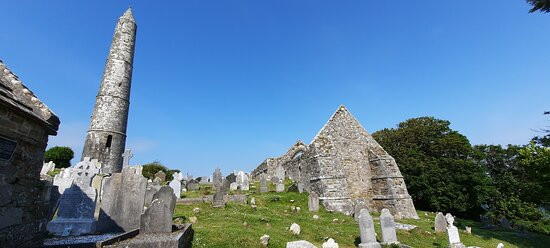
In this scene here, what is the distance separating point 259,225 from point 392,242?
4.13 metres

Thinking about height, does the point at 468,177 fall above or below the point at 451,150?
below

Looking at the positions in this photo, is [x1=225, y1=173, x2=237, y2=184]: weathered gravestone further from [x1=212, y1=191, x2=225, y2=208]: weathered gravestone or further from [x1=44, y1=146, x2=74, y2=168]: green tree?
[x1=44, y1=146, x2=74, y2=168]: green tree

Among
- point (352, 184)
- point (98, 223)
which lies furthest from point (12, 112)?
point (352, 184)

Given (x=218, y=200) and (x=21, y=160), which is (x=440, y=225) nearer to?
(x=218, y=200)

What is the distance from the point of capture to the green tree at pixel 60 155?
25453 mm

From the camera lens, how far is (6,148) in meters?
3.36

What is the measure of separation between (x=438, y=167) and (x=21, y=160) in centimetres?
2603

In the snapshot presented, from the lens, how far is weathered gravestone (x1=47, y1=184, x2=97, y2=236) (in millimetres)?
6863

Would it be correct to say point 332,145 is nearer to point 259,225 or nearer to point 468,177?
point 259,225

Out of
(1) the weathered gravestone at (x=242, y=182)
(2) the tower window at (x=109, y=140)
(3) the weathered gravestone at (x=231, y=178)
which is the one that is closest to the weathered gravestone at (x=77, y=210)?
(1) the weathered gravestone at (x=242, y=182)

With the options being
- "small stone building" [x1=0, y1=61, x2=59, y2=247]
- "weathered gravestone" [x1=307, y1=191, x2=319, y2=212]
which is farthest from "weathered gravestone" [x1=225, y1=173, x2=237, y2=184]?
"small stone building" [x1=0, y1=61, x2=59, y2=247]

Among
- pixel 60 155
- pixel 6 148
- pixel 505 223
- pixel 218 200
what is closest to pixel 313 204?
pixel 218 200

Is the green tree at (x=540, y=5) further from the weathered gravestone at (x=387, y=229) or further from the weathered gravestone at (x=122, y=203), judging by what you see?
the weathered gravestone at (x=122, y=203)

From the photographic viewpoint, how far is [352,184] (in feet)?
51.9
